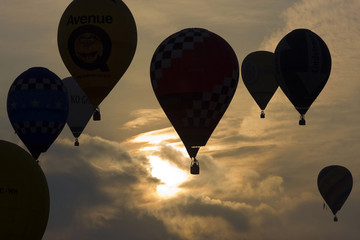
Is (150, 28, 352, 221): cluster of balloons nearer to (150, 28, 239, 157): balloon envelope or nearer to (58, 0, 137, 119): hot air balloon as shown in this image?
(150, 28, 239, 157): balloon envelope

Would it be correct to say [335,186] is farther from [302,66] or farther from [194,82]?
[194,82]

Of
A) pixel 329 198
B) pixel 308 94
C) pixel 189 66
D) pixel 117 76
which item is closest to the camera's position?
pixel 189 66

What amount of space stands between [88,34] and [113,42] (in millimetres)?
1219

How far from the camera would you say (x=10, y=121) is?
4781 cm

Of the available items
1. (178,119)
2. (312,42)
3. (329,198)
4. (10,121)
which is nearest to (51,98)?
(10,121)

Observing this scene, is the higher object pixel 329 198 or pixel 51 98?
pixel 51 98

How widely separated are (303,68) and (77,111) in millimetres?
14324

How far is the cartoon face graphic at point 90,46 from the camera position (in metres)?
40.3

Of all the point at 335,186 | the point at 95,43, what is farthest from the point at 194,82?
the point at 335,186

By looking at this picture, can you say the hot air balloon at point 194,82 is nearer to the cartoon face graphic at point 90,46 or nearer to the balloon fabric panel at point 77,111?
the cartoon face graphic at point 90,46

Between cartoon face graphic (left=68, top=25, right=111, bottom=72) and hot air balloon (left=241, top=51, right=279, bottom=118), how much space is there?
1568 cm

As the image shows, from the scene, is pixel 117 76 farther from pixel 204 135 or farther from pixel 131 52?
pixel 204 135

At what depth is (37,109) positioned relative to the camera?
1842 inches

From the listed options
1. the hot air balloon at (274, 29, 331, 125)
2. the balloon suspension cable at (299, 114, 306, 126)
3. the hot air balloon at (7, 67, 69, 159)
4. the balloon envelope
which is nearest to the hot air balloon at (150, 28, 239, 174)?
the balloon envelope
